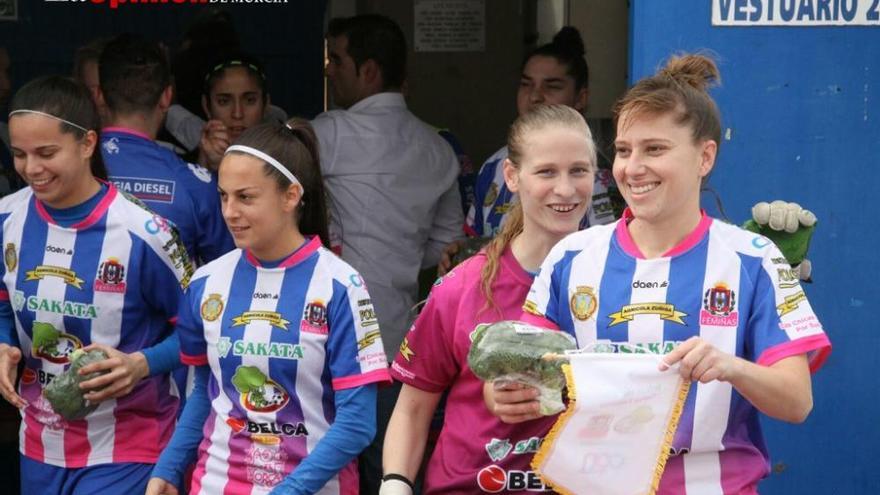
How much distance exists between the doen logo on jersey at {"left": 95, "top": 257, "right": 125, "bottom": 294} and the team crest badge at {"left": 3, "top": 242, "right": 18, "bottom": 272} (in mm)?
303

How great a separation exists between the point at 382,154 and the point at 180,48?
1.91 metres

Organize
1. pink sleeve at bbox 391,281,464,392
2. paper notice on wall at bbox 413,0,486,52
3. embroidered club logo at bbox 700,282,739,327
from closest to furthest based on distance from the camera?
embroidered club logo at bbox 700,282,739,327 → pink sleeve at bbox 391,281,464,392 → paper notice on wall at bbox 413,0,486,52

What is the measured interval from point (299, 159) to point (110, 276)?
0.79 meters

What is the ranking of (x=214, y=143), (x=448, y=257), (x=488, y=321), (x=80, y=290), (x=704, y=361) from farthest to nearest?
(x=214, y=143), (x=448, y=257), (x=80, y=290), (x=488, y=321), (x=704, y=361)

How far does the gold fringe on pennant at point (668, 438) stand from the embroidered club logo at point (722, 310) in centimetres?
16

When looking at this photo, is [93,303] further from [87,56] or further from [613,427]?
[613,427]

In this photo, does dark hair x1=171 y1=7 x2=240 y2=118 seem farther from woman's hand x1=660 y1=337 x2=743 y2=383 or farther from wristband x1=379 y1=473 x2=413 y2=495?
woman's hand x1=660 y1=337 x2=743 y2=383

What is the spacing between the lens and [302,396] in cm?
362

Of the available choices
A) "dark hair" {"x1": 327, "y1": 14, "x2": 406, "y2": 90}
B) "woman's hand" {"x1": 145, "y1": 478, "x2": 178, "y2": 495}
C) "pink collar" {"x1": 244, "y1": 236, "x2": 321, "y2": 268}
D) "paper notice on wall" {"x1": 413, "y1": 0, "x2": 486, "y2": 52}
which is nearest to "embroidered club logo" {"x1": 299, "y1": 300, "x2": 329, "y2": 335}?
"pink collar" {"x1": 244, "y1": 236, "x2": 321, "y2": 268}

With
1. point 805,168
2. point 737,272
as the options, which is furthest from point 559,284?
point 805,168

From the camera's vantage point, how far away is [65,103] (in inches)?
165

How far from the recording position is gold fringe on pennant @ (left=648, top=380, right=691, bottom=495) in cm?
288

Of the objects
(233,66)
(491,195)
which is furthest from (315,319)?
(233,66)

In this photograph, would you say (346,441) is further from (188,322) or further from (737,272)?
(737,272)
